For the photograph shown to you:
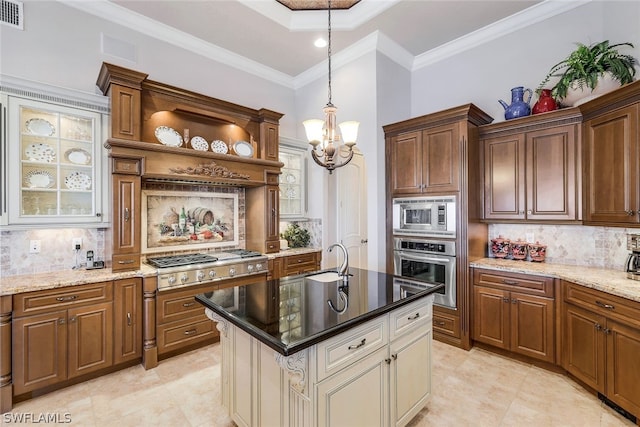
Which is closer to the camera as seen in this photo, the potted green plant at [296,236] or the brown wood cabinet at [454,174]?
the brown wood cabinet at [454,174]

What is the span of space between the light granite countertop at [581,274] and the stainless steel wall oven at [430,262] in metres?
0.27

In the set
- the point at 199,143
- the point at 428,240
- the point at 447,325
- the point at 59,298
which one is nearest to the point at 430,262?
the point at 428,240

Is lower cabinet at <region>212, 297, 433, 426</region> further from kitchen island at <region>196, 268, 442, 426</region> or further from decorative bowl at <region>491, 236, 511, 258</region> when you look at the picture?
decorative bowl at <region>491, 236, 511, 258</region>

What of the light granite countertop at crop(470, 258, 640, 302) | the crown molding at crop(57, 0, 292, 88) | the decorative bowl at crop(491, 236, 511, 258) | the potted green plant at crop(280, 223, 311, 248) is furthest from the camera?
the potted green plant at crop(280, 223, 311, 248)

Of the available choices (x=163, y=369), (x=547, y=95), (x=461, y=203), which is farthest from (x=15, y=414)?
(x=547, y=95)

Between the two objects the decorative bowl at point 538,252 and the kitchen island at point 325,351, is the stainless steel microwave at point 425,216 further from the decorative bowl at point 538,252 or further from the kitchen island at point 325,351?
the kitchen island at point 325,351

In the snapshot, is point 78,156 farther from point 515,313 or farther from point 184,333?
point 515,313

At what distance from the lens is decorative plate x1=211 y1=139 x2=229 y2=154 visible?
3820 millimetres

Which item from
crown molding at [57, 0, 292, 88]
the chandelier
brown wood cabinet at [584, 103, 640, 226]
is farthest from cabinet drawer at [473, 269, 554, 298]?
crown molding at [57, 0, 292, 88]

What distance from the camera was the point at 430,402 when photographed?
2400mm

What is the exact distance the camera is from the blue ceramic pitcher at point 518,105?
326cm

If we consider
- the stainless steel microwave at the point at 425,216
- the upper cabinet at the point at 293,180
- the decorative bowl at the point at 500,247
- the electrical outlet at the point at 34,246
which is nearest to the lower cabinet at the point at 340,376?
the stainless steel microwave at the point at 425,216

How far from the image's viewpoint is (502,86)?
12.1 ft

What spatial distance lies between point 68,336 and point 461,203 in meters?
3.89
